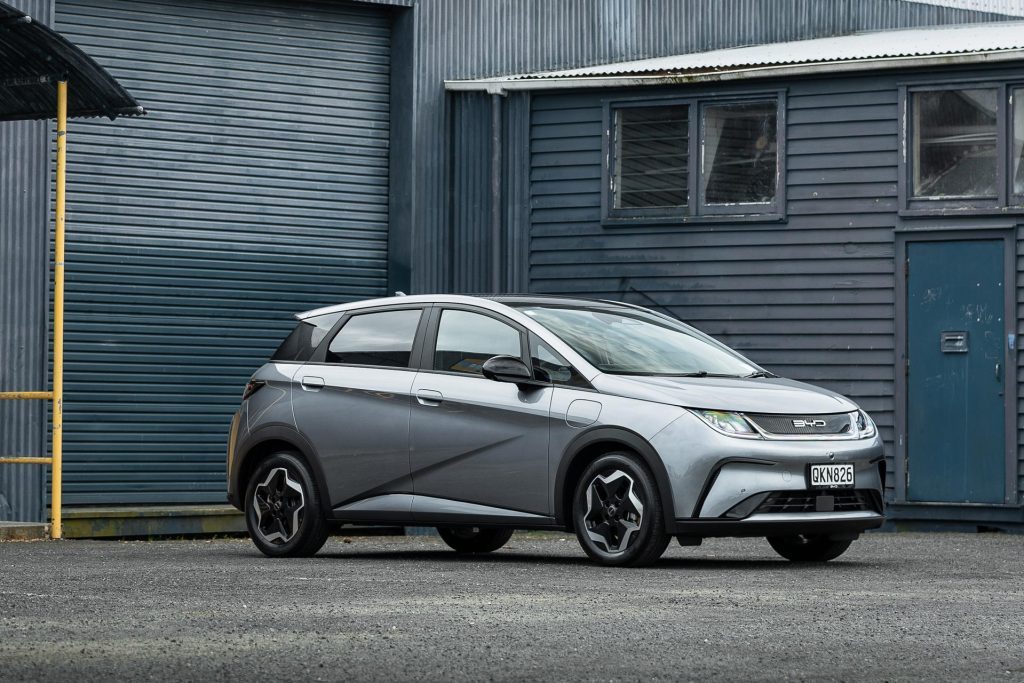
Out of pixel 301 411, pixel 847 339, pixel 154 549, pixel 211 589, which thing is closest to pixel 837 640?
pixel 211 589

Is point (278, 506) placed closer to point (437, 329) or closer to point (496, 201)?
point (437, 329)

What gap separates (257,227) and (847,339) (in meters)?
5.74

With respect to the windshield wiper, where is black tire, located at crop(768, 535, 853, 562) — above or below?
below

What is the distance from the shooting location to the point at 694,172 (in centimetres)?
1756

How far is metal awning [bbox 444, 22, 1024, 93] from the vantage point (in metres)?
16.5

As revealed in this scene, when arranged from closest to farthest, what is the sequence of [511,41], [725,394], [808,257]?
[725,394]
[808,257]
[511,41]

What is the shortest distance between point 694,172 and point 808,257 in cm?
141

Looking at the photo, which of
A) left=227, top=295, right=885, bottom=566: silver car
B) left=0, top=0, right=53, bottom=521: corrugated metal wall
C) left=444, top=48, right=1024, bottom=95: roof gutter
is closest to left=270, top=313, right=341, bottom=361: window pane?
left=227, top=295, right=885, bottom=566: silver car

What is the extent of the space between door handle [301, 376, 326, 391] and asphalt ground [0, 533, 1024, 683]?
111cm

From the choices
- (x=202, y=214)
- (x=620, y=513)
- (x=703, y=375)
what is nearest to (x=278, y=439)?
(x=620, y=513)

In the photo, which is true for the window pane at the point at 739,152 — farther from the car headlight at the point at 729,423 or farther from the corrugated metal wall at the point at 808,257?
the car headlight at the point at 729,423

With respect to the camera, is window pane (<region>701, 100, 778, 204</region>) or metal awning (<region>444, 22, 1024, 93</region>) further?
window pane (<region>701, 100, 778, 204</region>)

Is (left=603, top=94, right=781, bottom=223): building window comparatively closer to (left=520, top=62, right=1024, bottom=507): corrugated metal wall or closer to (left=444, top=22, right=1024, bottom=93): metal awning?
(left=520, top=62, right=1024, bottom=507): corrugated metal wall

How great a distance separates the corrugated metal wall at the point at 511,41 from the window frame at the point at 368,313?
6509 millimetres
